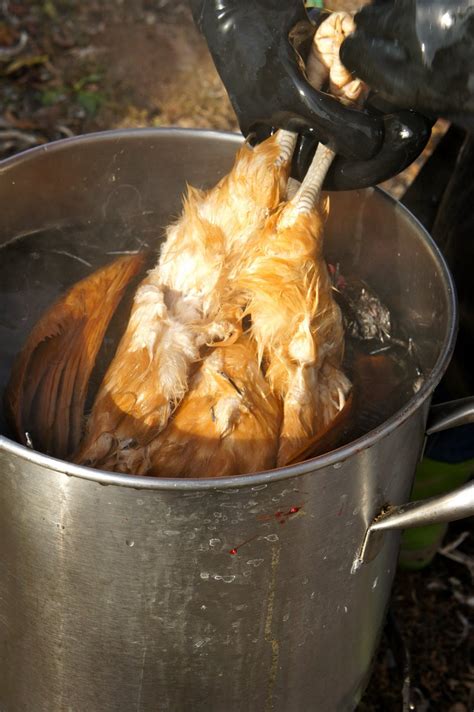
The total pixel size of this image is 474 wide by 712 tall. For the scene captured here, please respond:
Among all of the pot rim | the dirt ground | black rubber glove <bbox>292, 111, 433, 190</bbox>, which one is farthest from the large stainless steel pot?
the dirt ground

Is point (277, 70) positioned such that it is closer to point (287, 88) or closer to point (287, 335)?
point (287, 88)

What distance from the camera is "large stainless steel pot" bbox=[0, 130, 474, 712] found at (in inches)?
44.1

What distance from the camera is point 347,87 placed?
1.55 m

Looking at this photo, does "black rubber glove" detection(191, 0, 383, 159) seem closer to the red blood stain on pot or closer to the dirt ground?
the red blood stain on pot

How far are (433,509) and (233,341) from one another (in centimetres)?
55

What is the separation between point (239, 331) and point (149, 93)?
2650 mm

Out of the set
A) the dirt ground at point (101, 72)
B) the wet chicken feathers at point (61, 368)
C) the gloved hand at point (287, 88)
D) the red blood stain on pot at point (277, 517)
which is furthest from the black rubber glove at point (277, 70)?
the dirt ground at point (101, 72)

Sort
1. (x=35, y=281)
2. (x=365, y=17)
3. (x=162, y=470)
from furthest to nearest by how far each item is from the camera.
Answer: (x=35, y=281), (x=162, y=470), (x=365, y=17)

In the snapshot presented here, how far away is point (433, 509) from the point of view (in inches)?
48.4

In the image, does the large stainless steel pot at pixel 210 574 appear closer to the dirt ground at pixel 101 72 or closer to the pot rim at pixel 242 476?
the pot rim at pixel 242 476

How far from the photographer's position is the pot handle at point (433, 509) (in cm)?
121

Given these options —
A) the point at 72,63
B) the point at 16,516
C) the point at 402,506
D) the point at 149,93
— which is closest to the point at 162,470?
the point at 16,516

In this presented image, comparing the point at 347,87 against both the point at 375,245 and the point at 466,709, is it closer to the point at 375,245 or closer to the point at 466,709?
the point at 375,245

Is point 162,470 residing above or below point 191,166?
below
